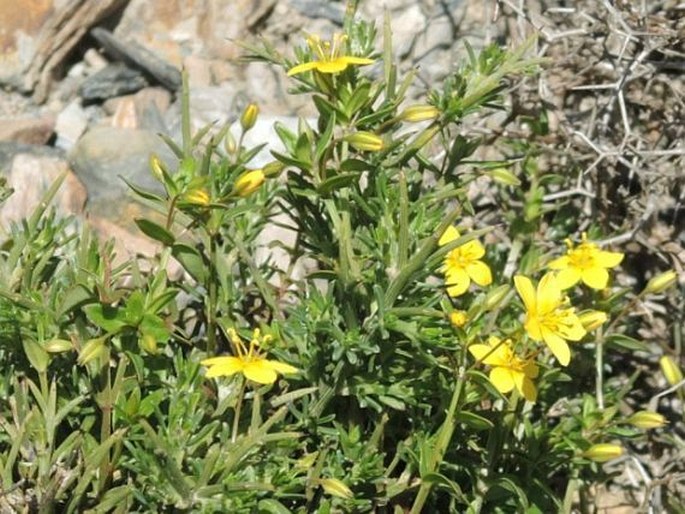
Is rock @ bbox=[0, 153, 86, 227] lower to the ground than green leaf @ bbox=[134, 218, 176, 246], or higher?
lower

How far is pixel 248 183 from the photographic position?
2.36 meters

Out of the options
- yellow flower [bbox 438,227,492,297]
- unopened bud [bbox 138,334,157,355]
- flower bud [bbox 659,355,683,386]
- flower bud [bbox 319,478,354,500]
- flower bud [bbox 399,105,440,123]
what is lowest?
flower bud [bbox 659,355,683,386]

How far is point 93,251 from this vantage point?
248 cm

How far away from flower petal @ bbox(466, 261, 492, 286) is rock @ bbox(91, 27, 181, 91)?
1.68 metres

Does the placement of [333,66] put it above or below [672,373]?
above

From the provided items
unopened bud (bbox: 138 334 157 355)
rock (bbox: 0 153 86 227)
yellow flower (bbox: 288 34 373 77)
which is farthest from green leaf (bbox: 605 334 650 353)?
rock (bbox: 0 153 86 227)

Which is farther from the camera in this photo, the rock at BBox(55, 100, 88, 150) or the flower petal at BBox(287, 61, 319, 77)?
the rock at BBox(55, 100, 88, 150)

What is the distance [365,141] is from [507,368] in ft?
1.80

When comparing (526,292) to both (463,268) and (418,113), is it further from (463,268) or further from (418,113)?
(418,113)

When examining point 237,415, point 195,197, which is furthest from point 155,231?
point 237,415

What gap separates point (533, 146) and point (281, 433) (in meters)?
1.39

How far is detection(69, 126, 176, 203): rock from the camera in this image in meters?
3.75

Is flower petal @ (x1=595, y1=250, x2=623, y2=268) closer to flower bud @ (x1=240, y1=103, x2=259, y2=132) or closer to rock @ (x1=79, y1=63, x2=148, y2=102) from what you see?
A: flower bud @ (x1=240, y1=103, x2=259, y2=132)

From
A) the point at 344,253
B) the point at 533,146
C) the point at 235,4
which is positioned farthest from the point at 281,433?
the point at 235,4
